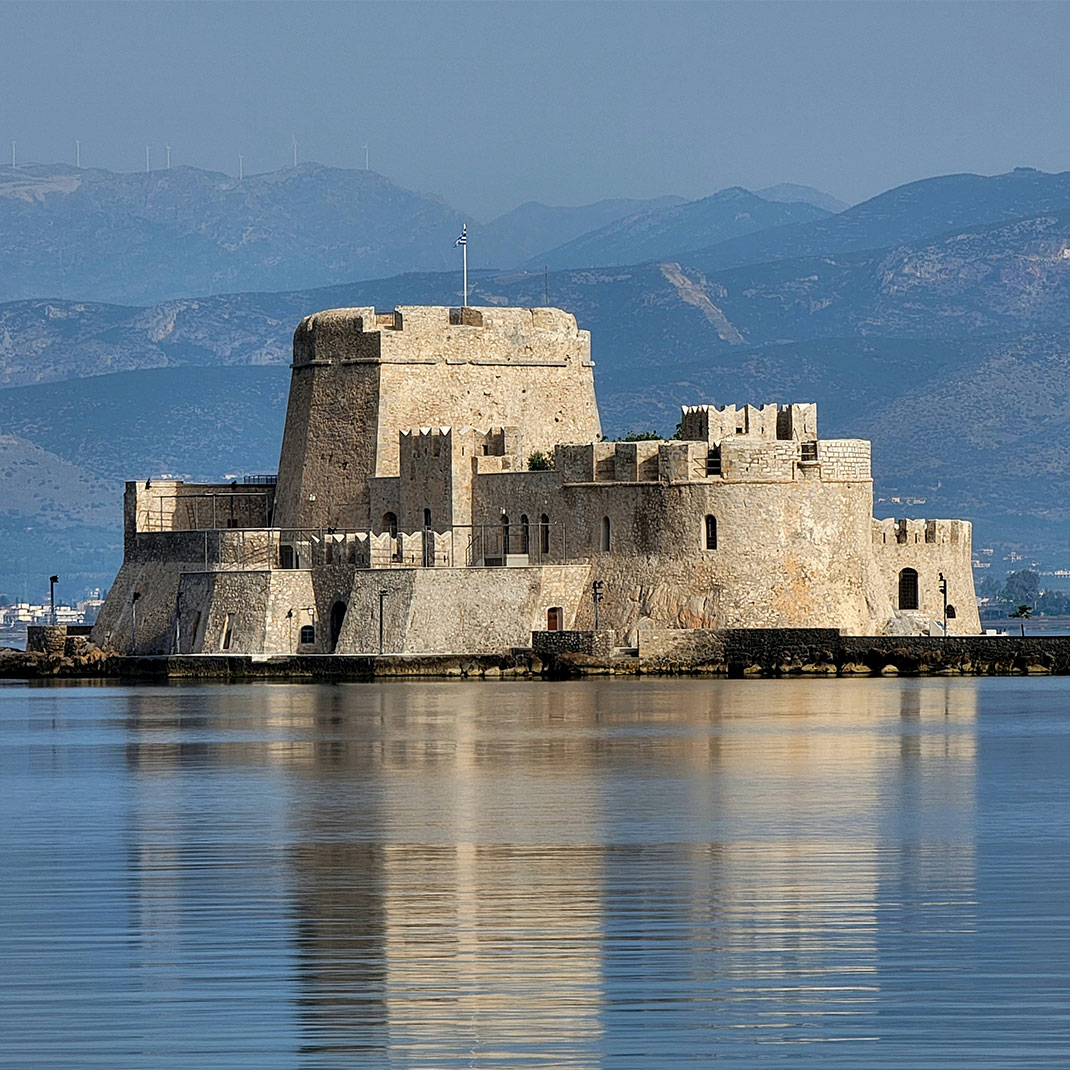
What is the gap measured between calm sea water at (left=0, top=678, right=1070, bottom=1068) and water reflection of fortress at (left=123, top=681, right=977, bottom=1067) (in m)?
→ 0.05

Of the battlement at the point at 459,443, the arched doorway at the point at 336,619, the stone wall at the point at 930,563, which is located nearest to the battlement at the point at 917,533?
the stone wall at the point at 930,563

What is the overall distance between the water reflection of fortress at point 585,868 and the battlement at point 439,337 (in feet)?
74.0

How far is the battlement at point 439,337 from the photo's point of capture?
65812mm

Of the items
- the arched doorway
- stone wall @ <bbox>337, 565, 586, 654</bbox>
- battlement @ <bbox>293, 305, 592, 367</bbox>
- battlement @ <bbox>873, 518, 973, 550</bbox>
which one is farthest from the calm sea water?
battlement @ <bbox>293, 305, 592, 367</bbox>

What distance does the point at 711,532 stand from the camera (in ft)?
194

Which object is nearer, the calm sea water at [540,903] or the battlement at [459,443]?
the calm sea water at [540,903]

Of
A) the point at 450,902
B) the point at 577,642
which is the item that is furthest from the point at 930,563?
the point at 450,902

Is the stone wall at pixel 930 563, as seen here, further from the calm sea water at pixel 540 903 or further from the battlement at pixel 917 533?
the calm sea water at pixel 540 903

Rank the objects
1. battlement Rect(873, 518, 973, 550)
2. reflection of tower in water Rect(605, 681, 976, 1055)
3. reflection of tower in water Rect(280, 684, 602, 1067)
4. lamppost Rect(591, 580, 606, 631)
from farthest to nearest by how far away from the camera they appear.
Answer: battlement Rect(873, 518, 973, 550), lamppost Rect(591, 580, 606, 631), reflection of tower in water Rect(605, 681, 976, 1055), reflection of tower in water Rect(280, 684, 602, 1067)

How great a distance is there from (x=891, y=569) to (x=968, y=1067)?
165 ft

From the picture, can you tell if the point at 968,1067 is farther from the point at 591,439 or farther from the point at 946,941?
the point at 591,439

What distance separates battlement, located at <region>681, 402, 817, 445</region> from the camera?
60.6m

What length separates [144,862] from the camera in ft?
76.4

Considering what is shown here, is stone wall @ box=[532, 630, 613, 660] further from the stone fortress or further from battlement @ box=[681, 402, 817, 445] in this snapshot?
battlement @ box=[681, 402, 817, 445]
